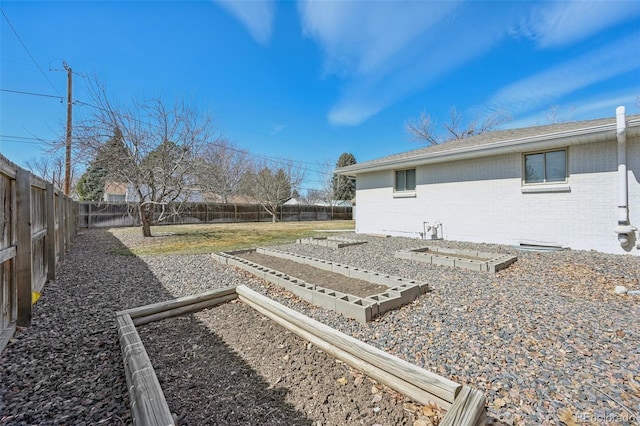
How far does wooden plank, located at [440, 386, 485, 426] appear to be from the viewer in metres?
1.42

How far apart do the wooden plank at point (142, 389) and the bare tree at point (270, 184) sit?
22029mm

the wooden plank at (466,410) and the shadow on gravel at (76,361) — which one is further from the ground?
the wooden plank at (466,410)

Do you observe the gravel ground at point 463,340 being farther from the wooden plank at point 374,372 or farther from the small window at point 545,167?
the small window at point 545,167

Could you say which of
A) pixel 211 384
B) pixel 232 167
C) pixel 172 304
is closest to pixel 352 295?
pixel 211 384

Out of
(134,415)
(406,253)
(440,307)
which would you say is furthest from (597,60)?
(134,415)

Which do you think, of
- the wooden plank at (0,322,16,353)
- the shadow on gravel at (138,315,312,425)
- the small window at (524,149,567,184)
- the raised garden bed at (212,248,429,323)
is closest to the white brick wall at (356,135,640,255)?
the small window at (524,149,567,184)

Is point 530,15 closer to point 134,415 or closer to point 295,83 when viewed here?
point 295,83

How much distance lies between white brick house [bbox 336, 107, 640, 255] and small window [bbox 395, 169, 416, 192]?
1.4 inches

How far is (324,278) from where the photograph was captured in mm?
4734

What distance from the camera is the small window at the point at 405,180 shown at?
32.3ft

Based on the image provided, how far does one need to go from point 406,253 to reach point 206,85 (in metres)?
10.0

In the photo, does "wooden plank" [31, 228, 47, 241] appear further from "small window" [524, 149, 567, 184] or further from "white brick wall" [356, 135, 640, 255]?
"small window" [524, 149, 567, 184]

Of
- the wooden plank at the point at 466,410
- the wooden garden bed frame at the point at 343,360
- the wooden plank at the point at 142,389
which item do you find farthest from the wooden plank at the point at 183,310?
the wooden plank at the point at 466,410

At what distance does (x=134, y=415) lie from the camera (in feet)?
5.15
